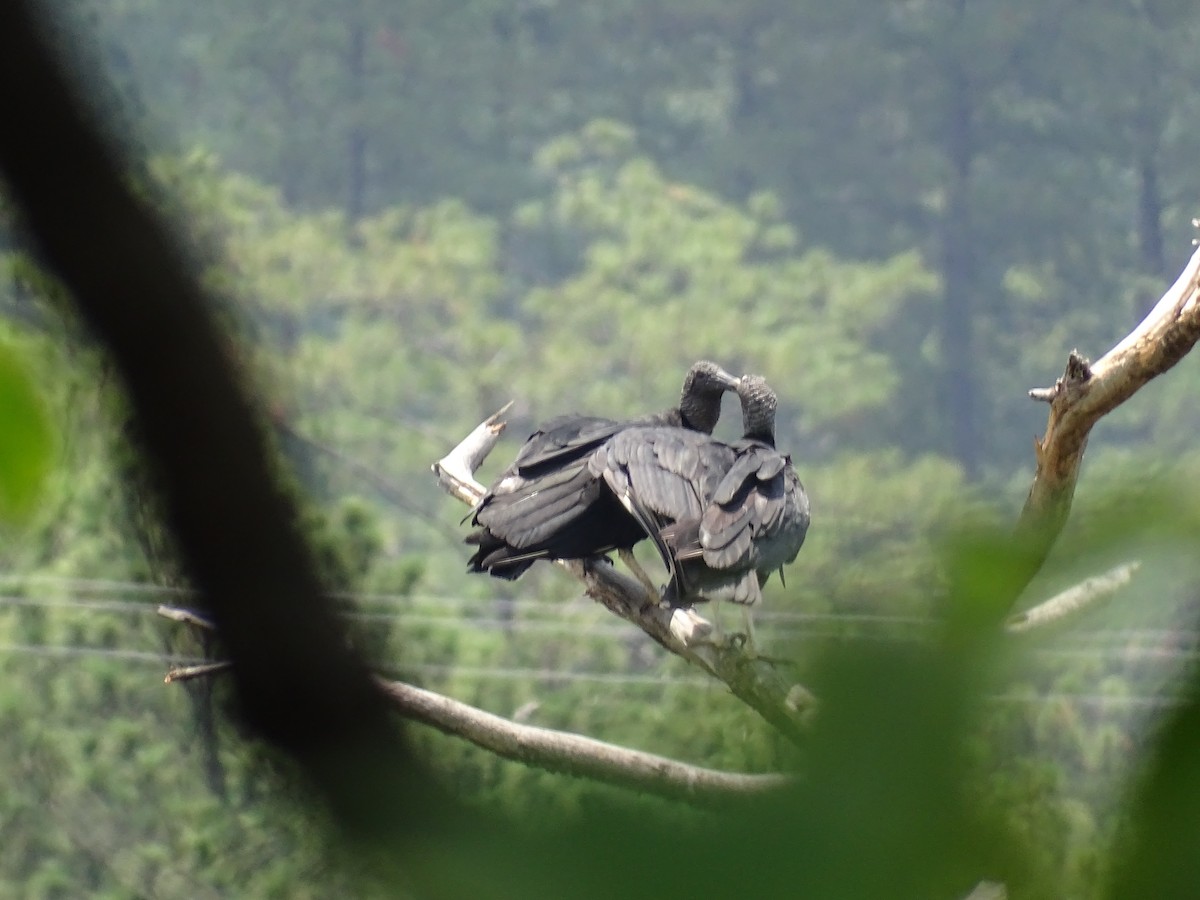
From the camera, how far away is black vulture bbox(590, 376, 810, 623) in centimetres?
263

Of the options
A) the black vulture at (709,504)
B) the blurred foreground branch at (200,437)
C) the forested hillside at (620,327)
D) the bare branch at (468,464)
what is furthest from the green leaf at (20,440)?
the bare branch at (468,464)

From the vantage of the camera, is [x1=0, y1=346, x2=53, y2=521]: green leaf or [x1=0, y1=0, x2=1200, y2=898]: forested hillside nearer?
[x1=0, y1=0, x2=1200, y2=898]: forested hillside

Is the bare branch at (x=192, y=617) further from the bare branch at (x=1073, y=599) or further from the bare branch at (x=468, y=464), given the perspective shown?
the bare branch at (x=468, y=464)

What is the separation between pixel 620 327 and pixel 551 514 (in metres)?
8.26

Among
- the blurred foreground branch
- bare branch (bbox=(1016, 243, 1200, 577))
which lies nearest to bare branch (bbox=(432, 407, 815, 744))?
bare branch (bbox=(1016, 243, 1200, 577))

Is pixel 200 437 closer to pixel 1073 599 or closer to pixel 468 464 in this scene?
pixel 1073 599

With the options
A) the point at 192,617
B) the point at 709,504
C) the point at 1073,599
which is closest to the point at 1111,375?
the point at 709,504

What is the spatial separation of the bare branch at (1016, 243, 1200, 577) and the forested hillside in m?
0.49

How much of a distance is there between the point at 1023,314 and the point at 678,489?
1044cm

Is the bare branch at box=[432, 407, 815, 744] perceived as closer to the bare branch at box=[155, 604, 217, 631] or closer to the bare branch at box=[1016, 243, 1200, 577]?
the bare branch at box=[1016, 243, 1200, 577]

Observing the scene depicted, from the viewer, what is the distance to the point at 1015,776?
371 millimetres

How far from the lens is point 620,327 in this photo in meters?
11.1

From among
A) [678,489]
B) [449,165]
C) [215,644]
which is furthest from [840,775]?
[449,165]

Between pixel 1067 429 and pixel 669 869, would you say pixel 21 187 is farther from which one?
pixel 1067 429
